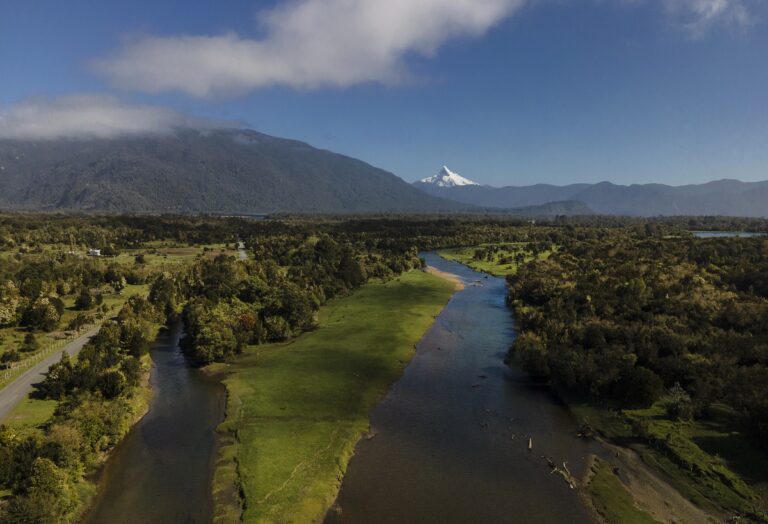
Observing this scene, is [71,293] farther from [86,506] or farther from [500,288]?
[500,288]

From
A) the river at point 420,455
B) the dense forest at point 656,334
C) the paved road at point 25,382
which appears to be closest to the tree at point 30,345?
the paved road at point 25,382

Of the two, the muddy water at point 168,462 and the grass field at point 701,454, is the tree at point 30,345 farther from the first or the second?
the grass field at point 701,454

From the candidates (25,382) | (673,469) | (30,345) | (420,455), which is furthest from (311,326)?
(673,469)

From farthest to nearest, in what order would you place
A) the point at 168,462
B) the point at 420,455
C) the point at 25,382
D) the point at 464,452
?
the point at 25,382 < the point at 464,452 < the point at 420,455 < the point at 168,462

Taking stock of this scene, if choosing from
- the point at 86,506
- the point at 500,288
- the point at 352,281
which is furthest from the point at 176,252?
the point at 86,506

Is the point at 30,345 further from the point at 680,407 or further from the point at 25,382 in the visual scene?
the point at 680,407

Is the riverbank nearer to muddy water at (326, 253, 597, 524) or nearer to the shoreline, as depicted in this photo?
muddy water at (326, 253, 597, 524)
